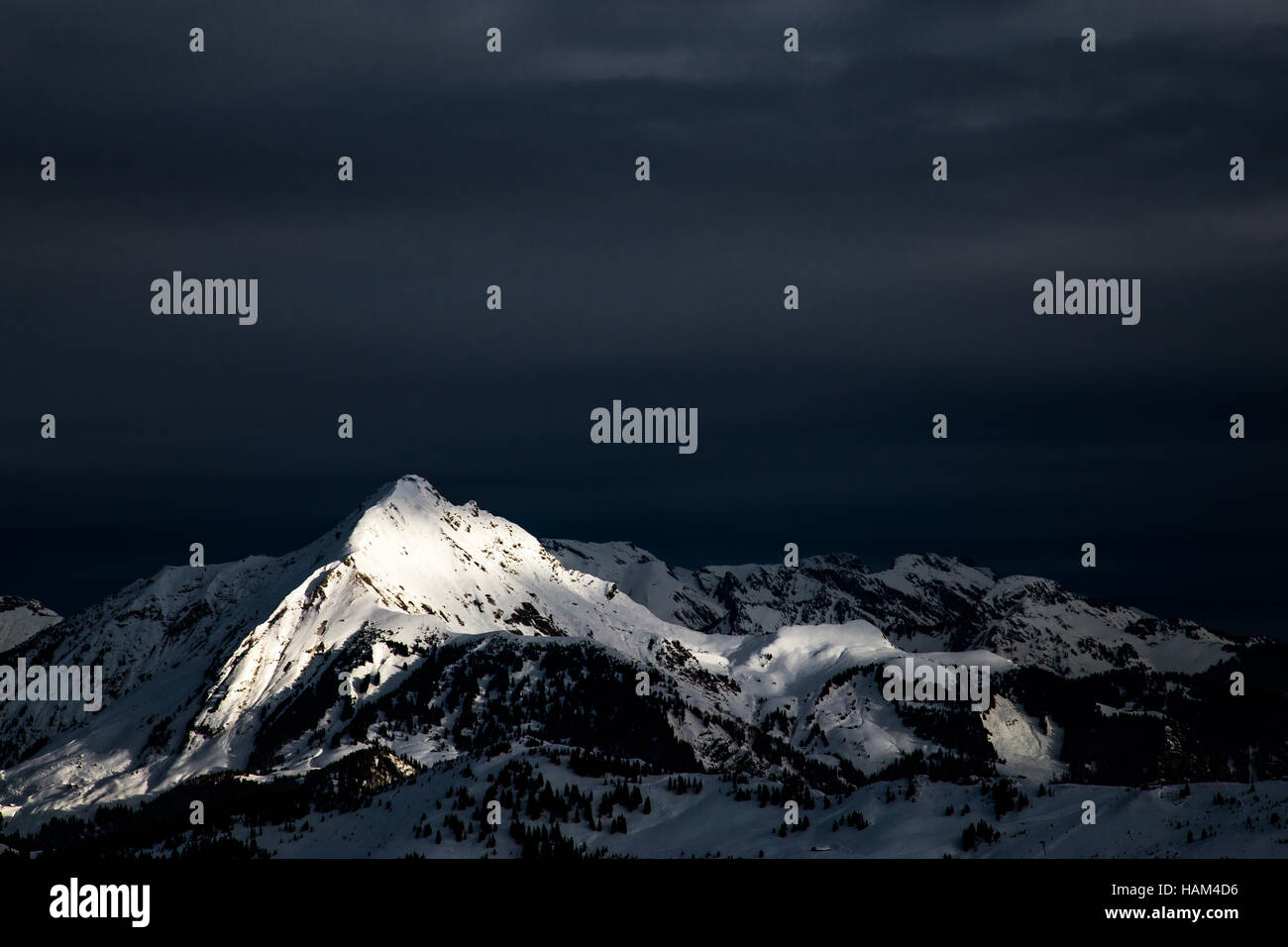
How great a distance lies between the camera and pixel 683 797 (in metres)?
113

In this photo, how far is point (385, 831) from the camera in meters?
110
